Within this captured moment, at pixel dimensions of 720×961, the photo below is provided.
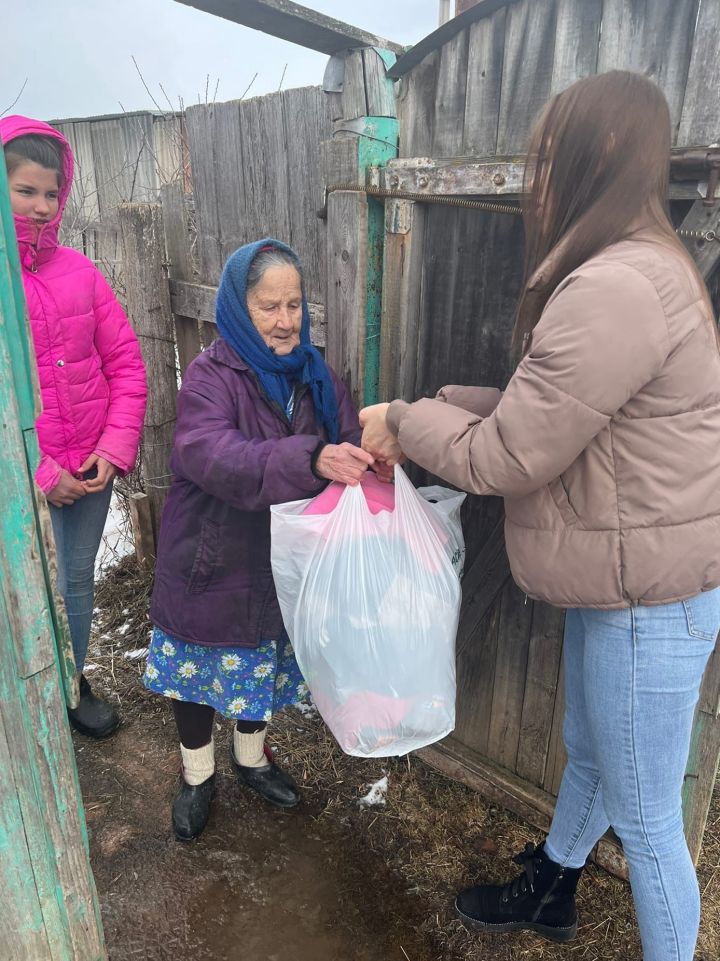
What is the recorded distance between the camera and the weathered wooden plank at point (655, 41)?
1.55m

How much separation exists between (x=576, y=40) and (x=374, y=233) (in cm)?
77

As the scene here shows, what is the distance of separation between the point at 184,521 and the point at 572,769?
1290 millimetres

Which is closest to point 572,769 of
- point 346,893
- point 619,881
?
point 619,881

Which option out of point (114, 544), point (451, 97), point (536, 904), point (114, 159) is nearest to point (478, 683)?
point (536, 904)

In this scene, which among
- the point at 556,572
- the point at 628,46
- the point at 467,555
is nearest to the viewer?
the point at 556,572

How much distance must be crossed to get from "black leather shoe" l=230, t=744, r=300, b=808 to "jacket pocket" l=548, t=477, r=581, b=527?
5.38ft

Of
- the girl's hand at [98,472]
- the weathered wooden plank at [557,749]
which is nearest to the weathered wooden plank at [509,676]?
the weathered wooden plank at [557,749]

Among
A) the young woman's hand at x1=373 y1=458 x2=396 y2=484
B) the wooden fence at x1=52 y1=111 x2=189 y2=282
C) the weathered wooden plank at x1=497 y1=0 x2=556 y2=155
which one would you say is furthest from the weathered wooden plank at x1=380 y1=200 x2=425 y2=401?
the wooden fence at x1=52 y1=111 x2=189 y2=282

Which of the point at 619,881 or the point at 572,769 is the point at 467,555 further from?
the point at 619,881

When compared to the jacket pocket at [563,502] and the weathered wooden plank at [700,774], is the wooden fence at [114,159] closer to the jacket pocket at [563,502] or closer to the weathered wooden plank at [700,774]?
the jacket pocket at [563,502]

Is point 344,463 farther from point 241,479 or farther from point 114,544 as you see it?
point 114,544

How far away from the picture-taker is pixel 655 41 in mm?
1594

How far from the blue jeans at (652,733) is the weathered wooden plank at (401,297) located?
1048 mm

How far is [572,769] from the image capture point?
1.90 m
